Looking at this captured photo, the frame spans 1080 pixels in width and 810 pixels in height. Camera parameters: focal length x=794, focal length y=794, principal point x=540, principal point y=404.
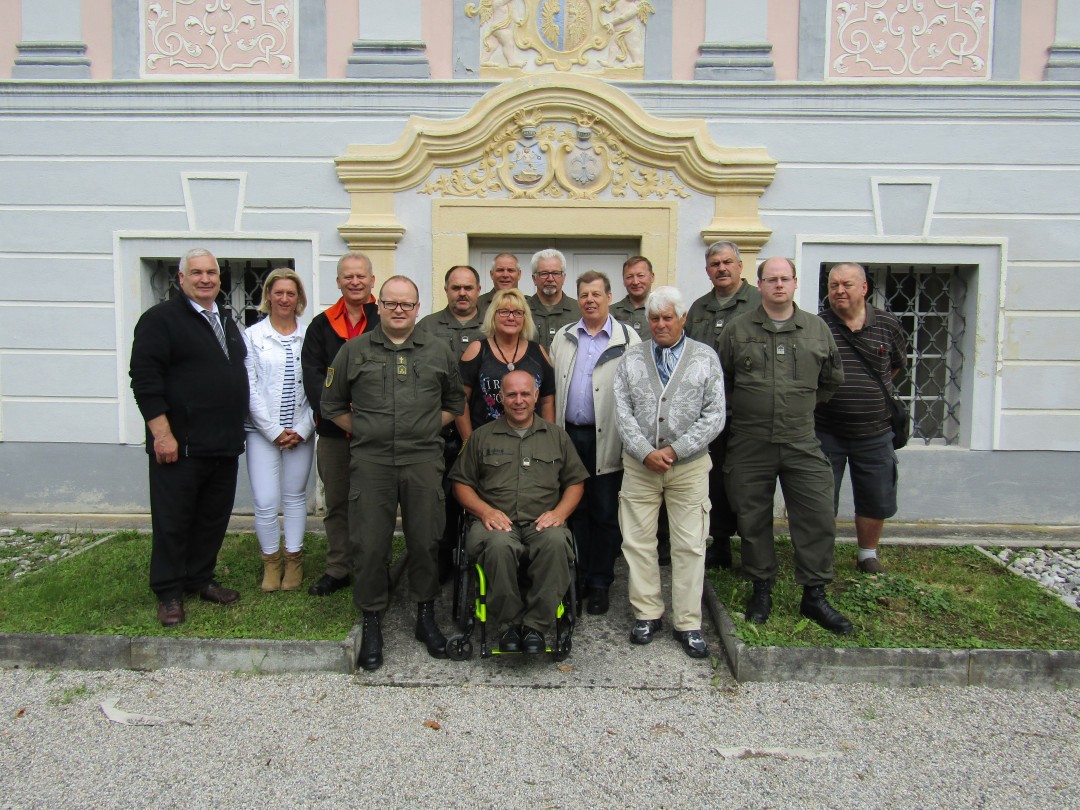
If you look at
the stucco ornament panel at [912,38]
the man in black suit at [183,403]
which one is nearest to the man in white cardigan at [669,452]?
the man in black suit at [183,403]

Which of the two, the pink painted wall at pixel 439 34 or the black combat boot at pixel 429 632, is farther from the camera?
the pink painted wall at pixel 439 34

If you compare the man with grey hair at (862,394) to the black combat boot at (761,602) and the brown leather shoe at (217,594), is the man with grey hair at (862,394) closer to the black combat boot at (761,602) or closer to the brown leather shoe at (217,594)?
the black combat boot at (761,602)

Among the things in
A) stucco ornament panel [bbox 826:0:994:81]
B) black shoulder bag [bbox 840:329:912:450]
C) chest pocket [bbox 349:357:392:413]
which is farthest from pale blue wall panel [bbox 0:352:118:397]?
stucco ornament panel [bbox 826:0:994:81]

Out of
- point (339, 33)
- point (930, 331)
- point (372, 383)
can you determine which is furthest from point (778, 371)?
point (339, 33)

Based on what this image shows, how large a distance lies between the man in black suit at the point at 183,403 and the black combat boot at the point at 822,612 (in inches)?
123

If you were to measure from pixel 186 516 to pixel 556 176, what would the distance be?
12.0 feet

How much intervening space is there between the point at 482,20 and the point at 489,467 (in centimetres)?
392

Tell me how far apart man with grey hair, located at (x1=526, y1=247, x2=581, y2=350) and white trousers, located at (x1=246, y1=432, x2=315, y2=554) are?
4.94 feet

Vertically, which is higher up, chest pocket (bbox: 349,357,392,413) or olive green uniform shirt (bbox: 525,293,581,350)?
olive green uniform shirt (bbox: 525,293,581,350)

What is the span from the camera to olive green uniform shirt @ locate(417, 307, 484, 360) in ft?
15.2

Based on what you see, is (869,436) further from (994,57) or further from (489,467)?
(994,57)

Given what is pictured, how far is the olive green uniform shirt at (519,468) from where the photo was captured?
3998 mm

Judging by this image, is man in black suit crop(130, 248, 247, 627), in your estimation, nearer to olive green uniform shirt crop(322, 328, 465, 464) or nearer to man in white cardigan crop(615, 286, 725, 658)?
olive green uniform shirt crop(322, 328, 465, 464)

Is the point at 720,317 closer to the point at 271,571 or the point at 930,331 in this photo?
the point at 930,331
